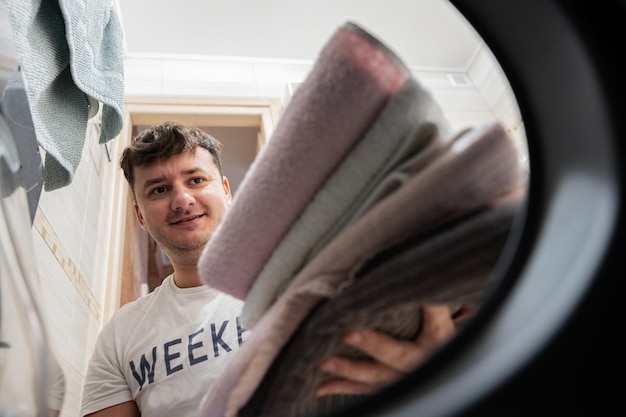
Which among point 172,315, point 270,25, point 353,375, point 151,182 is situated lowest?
point 353,375

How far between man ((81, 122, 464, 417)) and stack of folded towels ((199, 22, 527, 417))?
1.32 feet

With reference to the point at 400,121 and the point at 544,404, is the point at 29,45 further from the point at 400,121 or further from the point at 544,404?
the point at 544,404

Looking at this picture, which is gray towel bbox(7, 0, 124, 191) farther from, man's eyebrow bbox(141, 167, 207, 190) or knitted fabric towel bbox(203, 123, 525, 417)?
knitted fabric towel bbox(203, 123, 525, 417)

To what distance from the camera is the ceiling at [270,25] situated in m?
1.64

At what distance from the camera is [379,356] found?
0.28 m

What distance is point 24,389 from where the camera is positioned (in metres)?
0.31

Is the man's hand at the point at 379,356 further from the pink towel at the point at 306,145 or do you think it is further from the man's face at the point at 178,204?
the man's face at the point at 178,204

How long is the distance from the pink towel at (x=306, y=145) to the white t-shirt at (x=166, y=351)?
405 mm

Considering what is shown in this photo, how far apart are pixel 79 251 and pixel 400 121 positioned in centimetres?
88

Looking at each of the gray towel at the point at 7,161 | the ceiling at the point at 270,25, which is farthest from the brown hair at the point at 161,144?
the ceiling at the point at 270,25

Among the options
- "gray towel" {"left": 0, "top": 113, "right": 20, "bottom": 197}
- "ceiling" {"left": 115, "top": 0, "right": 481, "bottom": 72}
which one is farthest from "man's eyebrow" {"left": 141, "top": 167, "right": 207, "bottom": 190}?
"ceiling" {"left": 115, "top": 0, "right": 481, "bottom": 72}

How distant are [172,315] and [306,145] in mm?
611

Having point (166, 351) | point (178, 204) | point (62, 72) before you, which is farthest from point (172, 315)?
point (62, 72)

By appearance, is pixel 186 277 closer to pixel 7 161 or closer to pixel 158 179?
pixel 158 179
